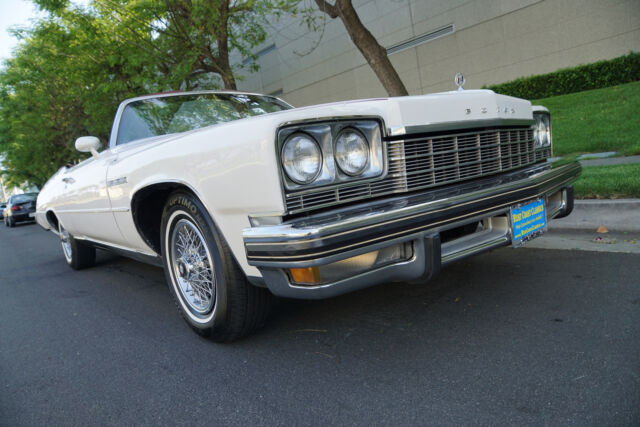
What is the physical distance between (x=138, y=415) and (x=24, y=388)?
32.3 inches

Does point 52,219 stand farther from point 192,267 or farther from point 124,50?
point 124,50

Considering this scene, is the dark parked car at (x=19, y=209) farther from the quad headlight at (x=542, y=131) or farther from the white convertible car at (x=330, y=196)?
the quad headlight at (x=542, y=131)

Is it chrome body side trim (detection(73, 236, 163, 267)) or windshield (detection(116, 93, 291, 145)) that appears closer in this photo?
chrome body side trim (detection(73, 236, 163, 267))

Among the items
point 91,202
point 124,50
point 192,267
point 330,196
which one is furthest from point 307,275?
point 124,50

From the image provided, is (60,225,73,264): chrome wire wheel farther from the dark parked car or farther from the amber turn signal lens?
the dark parked car

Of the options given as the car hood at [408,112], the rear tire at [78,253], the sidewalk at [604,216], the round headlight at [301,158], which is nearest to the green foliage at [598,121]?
the sidewalk at [604,216]

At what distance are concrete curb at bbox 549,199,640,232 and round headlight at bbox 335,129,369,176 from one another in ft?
9.23

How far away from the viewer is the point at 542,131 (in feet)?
10.2

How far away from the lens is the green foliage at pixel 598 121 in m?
6.88

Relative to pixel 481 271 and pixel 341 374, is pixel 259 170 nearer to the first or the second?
pixel 341 374

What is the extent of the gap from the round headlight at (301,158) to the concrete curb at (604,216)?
9.98ft

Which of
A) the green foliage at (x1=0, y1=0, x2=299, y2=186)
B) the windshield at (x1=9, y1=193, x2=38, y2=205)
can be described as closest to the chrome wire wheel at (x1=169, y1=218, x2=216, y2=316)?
the green foliage at (x1=0, y1=0, x2=299, y2=186)

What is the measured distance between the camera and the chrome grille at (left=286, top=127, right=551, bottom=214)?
1.84 meters

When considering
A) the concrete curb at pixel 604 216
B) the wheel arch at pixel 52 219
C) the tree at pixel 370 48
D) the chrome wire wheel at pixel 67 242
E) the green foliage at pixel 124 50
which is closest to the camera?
the concrete curb at pixel 604 216
